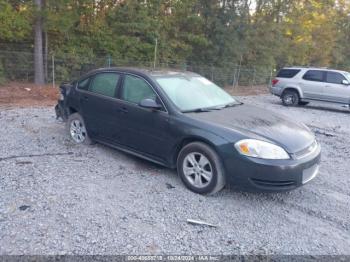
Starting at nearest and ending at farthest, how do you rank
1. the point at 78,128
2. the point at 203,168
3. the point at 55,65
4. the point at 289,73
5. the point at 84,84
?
the point at 203,168 < the point at 84,84 < the point at 78,128 < the point at 289,73 < the point at 55,65

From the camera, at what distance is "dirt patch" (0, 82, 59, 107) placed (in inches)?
435

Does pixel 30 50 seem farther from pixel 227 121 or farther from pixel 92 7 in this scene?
pixel 227 121

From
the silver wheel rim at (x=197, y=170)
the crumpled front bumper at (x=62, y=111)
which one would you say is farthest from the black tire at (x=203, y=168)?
the crumpled front bumper at (x=62, y=111)

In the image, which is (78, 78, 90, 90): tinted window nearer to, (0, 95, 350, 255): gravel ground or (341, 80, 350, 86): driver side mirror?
(0, 95, 350, 255): gravel ground

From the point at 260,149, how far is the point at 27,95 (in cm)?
1084

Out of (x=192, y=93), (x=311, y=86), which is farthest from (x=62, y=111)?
(x=311, y=86)

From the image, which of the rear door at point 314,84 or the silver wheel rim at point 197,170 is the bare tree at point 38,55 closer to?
the rear door at point 314,84

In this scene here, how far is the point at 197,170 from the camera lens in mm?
4211

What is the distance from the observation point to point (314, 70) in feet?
44.3

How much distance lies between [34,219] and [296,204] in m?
3.01

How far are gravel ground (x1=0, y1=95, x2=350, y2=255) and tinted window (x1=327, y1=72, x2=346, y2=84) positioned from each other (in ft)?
28.0

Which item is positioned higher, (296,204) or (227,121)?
(227,121)

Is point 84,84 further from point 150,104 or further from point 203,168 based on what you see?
point 203,168

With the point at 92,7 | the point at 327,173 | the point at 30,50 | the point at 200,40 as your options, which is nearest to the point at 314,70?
the point at 200,40
